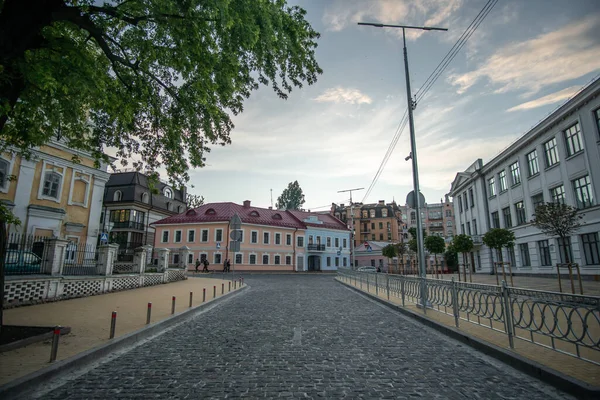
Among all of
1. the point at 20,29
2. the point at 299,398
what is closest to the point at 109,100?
the point at 20,29

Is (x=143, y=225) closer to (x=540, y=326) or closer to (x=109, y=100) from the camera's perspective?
(x=109, y=100)

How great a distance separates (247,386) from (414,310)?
739cm

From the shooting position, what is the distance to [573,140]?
20906 mm

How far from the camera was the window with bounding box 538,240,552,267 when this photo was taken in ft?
78.0

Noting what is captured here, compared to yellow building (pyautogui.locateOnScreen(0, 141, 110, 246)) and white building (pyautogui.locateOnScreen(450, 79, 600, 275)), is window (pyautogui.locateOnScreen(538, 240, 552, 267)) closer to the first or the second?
white building (pyautogui.locateOnScreen(450, 79, 600, 275))

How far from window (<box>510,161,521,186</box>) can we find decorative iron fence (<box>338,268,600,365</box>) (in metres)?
24.2

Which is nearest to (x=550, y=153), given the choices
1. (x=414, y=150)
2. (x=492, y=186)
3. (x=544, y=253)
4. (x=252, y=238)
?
(x=544, y=253)

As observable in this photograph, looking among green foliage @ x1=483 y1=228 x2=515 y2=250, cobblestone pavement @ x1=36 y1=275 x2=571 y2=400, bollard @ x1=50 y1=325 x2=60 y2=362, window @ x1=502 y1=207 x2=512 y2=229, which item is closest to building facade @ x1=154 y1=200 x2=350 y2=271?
green foliage @ x1=483 y1=228 x2=515 y2=250

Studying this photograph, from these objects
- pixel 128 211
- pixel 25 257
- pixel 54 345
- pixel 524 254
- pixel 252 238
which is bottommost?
pixel 54 345

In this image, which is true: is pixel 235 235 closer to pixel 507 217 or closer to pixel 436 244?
pixel 436 244

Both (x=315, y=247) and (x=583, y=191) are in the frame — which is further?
(x=315, y=247)

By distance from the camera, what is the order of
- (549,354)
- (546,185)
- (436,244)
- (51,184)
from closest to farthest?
1. (549,354)
2. (51,184)
3. (546,185)
4. (436,244)

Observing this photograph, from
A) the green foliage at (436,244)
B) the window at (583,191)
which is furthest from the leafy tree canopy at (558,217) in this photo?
the green foliage at (436,244)

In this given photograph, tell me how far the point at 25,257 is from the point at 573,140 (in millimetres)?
30001
